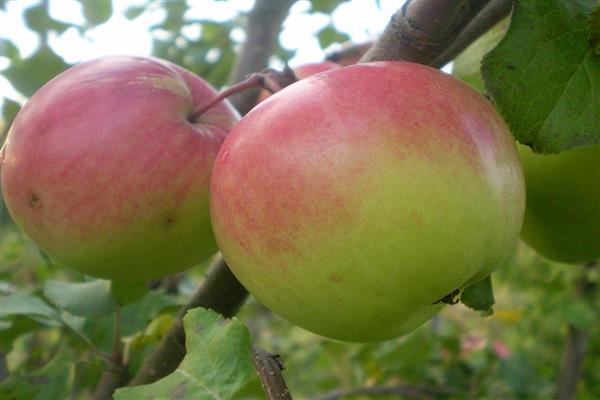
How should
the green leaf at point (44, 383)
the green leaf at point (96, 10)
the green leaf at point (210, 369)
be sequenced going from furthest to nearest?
the green leaf at point (96, 10) → the green leaf at point (44, 383) → the green leaf at point (210, 369)

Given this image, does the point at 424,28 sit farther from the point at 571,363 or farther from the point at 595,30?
the point at 571,363

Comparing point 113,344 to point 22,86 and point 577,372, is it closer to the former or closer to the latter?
point 22,86

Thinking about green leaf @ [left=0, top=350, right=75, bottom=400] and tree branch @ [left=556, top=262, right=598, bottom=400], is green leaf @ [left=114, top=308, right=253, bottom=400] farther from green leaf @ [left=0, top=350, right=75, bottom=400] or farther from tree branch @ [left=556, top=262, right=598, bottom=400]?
tree branch @ [left=556, top=262, right=598, bottom=400]

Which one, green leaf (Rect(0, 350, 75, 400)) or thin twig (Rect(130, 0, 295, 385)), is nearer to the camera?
thin twig (Rect(130, 0, 295, 385))

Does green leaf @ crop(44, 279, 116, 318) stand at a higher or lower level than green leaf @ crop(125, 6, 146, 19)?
higher

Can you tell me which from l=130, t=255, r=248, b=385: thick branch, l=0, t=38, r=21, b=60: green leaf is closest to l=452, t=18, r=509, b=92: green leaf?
l=130, t=255, r=248, b=385: thick branch

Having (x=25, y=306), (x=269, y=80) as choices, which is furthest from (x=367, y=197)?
(x=25, y=306)

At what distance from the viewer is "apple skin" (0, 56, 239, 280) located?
926 millimetres

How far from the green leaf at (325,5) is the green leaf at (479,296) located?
2.54 feet

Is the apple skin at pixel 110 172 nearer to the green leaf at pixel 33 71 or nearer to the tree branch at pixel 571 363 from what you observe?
the green leaf at pixel 33 71

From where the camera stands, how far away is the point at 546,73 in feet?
2.71

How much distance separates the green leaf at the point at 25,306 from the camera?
4.04 feet

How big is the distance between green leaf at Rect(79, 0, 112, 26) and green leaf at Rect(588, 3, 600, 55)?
3.85ft


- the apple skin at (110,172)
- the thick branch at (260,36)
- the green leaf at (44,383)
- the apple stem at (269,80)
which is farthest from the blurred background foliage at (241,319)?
the apple stem at (269,80)
